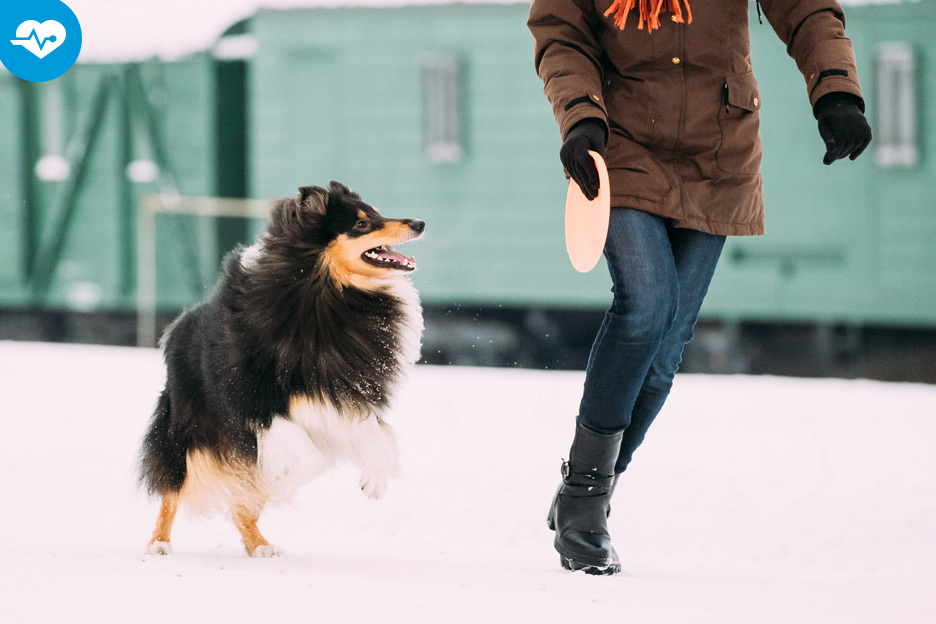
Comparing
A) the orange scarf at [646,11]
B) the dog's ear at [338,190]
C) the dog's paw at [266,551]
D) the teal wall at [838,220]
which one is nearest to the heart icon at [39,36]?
the dog's ear at [338,190]

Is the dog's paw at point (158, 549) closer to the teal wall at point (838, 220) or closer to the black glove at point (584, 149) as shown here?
the black glove at point (584, 149)

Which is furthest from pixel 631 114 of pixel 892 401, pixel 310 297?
pixel 892 401

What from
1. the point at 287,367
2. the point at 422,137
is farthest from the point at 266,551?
the point at 422,137

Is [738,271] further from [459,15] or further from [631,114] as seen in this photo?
[631,114]

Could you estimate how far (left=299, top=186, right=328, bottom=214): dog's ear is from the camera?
7.86ft

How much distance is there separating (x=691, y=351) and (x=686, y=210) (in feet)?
15.9

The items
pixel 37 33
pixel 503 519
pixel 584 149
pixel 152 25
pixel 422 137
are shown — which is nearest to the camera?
pixel 584 149

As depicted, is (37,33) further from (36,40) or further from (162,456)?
(162,456)

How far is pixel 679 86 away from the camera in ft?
6.92

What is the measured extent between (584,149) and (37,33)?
3.63 m

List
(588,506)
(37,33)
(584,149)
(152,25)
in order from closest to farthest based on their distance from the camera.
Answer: (584,149) < (588,506) < (37,33) < (152,25)

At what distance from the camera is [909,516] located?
314 centimetres

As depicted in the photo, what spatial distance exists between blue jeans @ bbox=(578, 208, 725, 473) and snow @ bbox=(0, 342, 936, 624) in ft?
1.20

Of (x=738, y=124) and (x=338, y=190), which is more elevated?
(x=738, y=124)
